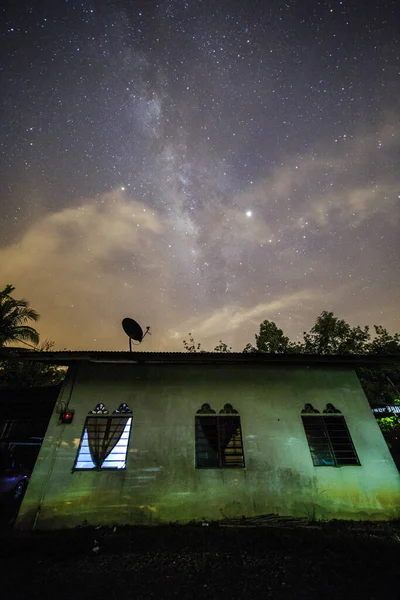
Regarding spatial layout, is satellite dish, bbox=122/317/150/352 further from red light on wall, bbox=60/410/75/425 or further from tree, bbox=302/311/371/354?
tree, bbox=302/311/371/354

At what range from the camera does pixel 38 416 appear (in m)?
9.31

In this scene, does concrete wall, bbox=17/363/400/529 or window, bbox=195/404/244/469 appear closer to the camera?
concrete wall, bbox=17/363/400/529

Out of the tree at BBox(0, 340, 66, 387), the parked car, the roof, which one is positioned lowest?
the parked car

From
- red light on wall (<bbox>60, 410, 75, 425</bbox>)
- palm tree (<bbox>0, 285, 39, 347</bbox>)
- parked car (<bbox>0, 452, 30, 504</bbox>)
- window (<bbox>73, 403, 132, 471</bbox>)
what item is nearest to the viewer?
window (<bbox>73, 403, 132, 471</bbox>)

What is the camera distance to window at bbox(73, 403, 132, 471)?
6703mm

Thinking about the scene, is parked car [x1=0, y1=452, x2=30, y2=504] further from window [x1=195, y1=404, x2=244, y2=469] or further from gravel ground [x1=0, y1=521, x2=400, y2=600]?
window [x1=195, y1=404, x2=244, y2=469]

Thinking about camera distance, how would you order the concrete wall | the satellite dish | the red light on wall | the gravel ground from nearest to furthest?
the gravel ground → the concrete wall → the red light on wall → the satellite dish

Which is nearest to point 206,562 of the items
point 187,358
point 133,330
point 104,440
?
point 104,440

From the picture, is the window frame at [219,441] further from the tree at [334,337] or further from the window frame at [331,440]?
the tree at [334,337]

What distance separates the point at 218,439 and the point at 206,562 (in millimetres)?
2612

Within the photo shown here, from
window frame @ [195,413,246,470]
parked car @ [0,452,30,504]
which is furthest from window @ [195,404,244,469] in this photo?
parked car @ [0,452,30,504]

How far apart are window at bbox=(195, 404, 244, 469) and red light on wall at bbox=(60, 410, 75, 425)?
345 cm

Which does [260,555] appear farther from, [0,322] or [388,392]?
[0,322]

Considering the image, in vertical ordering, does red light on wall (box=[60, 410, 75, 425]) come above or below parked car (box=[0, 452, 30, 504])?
above
